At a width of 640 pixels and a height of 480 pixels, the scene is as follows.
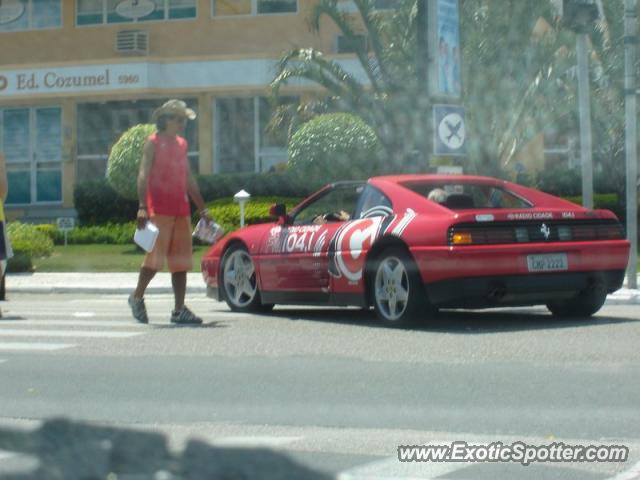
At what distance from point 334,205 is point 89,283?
793 cm

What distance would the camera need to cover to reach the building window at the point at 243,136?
116 feet

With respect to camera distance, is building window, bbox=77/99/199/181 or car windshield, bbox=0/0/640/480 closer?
car windshield, bbox=0/0/640/480

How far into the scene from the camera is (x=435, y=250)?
10.2m

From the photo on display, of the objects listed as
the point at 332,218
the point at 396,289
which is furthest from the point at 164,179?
the point at 396,289

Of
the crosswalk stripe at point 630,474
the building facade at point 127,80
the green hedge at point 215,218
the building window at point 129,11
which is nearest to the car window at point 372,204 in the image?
the crosswalk stripe at point 630,474

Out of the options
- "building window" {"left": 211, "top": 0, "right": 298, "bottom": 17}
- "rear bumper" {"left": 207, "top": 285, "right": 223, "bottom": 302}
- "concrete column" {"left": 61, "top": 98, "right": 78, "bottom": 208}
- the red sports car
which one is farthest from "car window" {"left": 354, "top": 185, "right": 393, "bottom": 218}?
"concrete column" {"left": 61, "top": 98, "right": 78, "bottom": 208}

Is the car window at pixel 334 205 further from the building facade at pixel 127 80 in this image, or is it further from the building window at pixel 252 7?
the building window at pixel 252 7

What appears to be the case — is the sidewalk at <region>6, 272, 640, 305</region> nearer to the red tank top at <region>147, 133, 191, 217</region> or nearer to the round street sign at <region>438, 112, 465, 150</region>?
the round street sign at <region>438, 112, 465, 150</region>

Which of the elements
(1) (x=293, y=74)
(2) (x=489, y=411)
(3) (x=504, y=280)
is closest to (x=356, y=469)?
(2) (x=489, y=411)

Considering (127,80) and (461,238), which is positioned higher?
(127,80)

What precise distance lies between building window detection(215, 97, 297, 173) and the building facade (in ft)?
0.08

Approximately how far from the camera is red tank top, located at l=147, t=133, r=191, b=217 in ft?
37.6

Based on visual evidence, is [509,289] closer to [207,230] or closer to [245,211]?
[207,230]

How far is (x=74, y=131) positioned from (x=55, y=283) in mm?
18062
